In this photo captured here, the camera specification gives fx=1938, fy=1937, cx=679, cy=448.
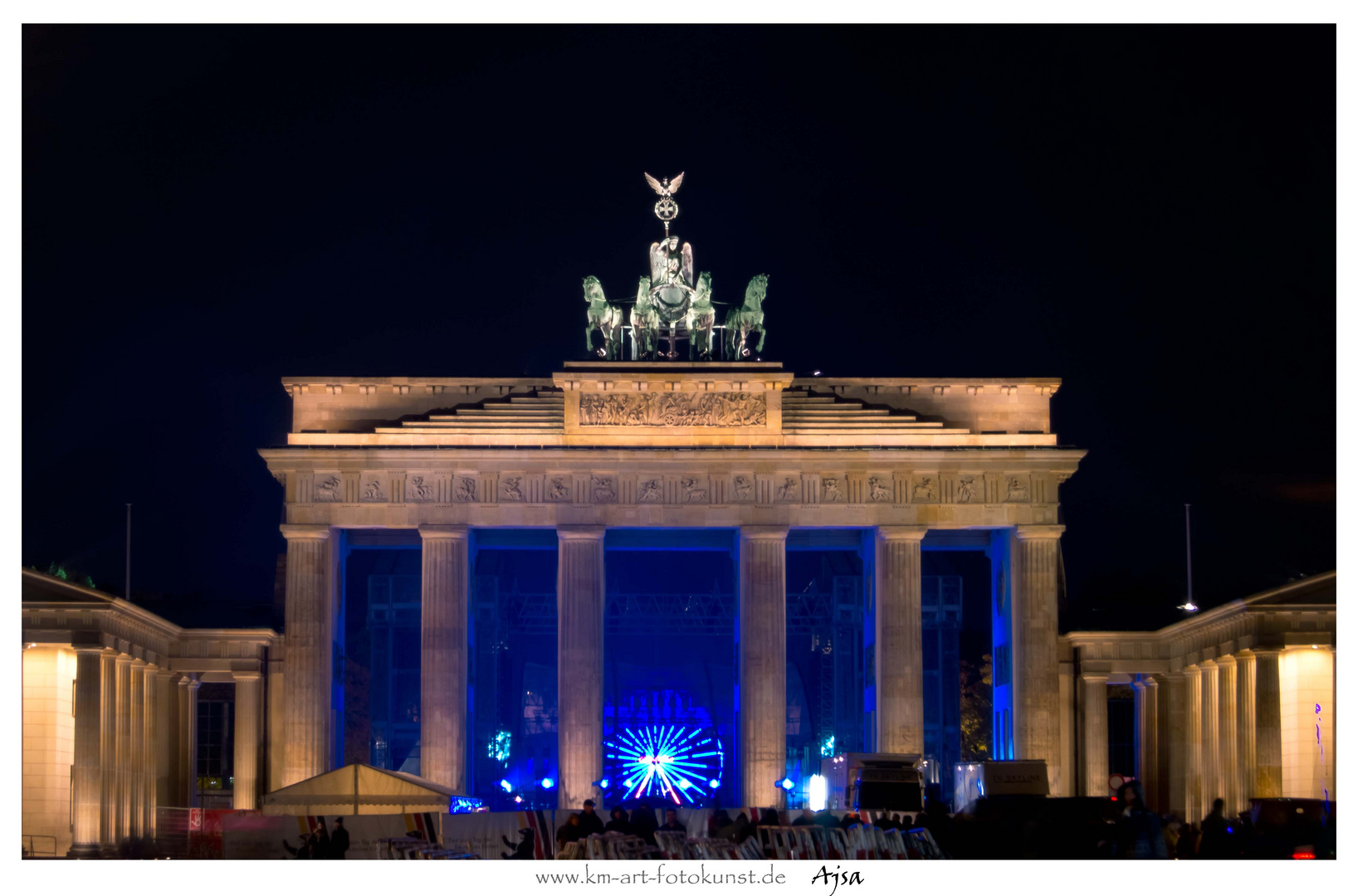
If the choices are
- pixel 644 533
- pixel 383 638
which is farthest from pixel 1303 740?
pixel 383 638

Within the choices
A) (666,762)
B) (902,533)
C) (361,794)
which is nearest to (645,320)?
(902,533)

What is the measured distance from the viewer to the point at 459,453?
221ft

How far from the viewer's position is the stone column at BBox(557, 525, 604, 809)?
66750mm

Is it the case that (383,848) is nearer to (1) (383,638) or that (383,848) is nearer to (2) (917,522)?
(2) (917,522)

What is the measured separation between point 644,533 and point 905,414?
10.6m

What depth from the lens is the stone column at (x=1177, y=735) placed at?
68812 millimetres

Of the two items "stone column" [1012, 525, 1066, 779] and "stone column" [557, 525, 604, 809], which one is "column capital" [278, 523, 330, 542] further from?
"stone column" [1012, 525, 1066, 779]

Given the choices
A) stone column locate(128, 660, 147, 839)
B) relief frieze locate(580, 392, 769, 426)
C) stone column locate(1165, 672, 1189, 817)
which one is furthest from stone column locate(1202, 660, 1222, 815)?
stone column locate(128, 660, 147, 839)

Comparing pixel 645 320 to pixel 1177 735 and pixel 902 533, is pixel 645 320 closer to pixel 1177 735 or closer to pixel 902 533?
pixel 902 533

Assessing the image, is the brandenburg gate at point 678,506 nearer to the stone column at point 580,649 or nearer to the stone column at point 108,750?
the stone column at point 580,649

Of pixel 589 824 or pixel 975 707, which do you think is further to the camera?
pixel 975 707

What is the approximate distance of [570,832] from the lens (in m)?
37.8

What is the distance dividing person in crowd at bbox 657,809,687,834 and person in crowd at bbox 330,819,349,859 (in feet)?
21.5

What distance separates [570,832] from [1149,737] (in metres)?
39.0
